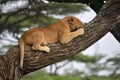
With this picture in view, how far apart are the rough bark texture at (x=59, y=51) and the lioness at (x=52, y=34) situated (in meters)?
→ 0.08

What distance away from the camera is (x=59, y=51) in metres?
6.90

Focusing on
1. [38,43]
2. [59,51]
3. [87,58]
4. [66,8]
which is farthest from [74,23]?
[87,58]

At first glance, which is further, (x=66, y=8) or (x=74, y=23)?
(x=66, y=8)

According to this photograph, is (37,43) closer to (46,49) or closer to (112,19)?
(46,49)

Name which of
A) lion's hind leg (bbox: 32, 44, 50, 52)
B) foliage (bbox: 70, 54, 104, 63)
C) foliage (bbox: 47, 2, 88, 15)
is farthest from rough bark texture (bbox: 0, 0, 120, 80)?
foliage (bbox: 70, 54, 104, 63)

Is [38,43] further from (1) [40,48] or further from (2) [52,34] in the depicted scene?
(2) [52,34]

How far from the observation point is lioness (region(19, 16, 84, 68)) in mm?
6891

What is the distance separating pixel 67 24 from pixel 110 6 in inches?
25.8

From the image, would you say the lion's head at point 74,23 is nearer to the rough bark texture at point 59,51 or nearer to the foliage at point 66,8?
the rough bark texture at point 59,51

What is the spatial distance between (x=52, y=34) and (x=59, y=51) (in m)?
0.33

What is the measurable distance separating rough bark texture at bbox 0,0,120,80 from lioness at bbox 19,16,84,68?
75 mm

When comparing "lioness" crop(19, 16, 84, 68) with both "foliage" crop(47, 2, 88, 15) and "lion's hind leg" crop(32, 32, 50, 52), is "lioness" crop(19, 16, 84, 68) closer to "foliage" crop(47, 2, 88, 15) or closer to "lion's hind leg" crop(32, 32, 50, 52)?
"lion's hind leg" crop(32, 32, 50, 52)

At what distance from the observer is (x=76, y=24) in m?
7.26

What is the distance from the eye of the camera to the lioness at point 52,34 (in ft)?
22.6
